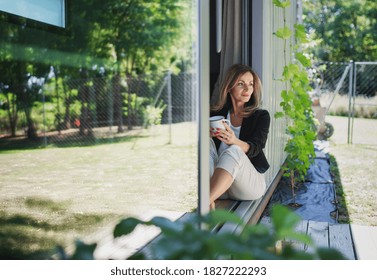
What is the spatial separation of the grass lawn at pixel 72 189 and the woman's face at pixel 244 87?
1620mm

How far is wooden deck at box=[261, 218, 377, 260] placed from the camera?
2625 millimetres

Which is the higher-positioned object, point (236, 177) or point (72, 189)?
point (72, 189)

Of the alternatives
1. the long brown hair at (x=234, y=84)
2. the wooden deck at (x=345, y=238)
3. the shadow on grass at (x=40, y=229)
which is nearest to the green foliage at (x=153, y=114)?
the shadow on grass at (x=40, y=229)

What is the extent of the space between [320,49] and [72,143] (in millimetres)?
17362

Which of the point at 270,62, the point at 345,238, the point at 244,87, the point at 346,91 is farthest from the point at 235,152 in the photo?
the point at 346,91

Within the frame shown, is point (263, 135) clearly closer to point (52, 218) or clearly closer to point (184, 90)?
point (184, 90)

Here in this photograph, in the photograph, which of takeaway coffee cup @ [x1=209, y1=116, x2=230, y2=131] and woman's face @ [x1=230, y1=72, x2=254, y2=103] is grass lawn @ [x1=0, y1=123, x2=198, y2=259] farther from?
woman's face @ [x1=230, y1=72, x2=254, y2=103]

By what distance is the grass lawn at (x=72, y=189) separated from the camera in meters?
1.46

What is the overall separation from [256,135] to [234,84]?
0.37 meters

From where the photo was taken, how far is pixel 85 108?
1463 millimetres

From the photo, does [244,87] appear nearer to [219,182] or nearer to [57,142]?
[219,182]

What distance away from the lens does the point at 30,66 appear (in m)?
1.57
